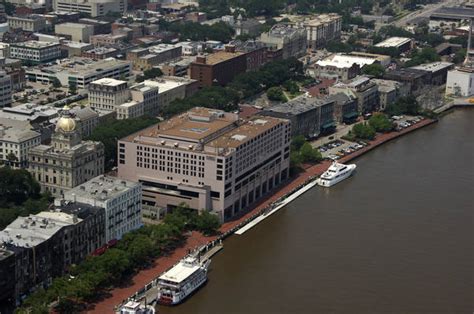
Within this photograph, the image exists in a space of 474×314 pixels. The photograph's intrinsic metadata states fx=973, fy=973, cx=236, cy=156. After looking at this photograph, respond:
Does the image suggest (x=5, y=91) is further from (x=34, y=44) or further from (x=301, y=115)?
(x=301, y=115)

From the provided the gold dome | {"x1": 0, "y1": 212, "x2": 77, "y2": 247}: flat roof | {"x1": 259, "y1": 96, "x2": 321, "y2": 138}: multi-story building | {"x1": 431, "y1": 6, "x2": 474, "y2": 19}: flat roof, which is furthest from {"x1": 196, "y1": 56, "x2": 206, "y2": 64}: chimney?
{"x1": 431, "y1": 6, "x2": 474, "y2": 19}: flat roof

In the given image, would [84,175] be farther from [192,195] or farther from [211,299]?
[211,299]

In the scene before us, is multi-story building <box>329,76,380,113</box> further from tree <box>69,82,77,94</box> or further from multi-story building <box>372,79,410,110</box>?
tree <box>69,82,77,94</box>

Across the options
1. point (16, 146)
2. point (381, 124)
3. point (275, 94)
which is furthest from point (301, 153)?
point (16, 146)

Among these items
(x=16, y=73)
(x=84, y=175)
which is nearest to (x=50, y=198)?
(x=84, y=175)

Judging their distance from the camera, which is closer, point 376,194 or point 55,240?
point 55,240

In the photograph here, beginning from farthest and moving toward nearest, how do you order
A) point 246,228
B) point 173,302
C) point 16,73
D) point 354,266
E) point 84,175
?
point 16,73 → point 84,175 → point 246,228 → point 354,266 → point 173,302
